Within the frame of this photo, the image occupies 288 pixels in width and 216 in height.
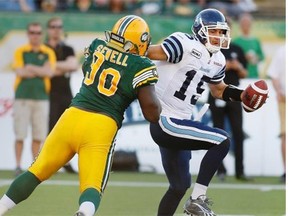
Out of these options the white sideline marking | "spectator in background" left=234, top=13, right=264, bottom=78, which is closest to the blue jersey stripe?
the white sideline marking

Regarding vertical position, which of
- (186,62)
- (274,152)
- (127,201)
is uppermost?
(186,62)

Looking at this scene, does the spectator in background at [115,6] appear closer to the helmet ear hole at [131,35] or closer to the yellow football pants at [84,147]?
the helmet ear hole at [131,35]

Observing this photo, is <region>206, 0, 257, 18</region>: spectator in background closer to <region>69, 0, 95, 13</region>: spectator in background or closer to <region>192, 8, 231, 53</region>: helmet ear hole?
<region>69, 0, 95, 13</region>: spectator in background

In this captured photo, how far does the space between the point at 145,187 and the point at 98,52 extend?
4.35 meters

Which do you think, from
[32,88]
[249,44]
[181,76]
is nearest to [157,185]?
[32,88]

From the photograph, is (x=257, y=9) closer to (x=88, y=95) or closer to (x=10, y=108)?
(x=10, y=108)

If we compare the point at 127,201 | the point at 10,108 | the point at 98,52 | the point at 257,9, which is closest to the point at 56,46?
the point at 10,108

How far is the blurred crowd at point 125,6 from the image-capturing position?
1491 centimetres

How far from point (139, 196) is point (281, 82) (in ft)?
9.31

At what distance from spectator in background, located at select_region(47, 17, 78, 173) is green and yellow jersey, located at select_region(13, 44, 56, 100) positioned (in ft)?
0.93

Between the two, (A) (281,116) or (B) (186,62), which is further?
(A) (281,116)

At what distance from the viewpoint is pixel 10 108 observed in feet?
41.7

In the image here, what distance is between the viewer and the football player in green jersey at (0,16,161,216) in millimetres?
6363

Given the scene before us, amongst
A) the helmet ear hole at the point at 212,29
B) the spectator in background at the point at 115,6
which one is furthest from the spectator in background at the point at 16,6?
the helmet ear hole at the point at 212,29
